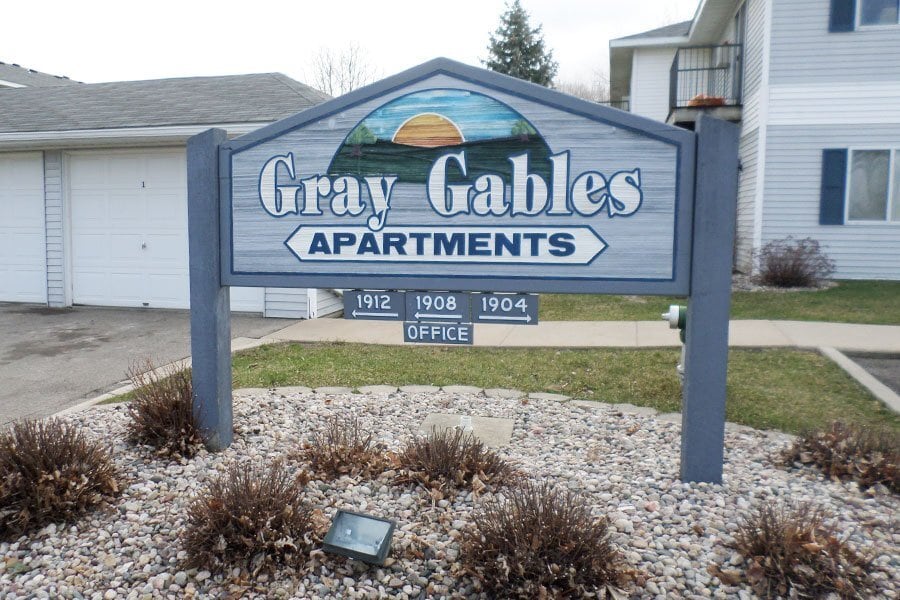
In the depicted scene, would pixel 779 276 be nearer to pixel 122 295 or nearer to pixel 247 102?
pixel 247 102

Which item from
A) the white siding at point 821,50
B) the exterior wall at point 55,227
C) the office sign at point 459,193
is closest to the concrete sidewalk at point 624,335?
the office sign at point 459,193

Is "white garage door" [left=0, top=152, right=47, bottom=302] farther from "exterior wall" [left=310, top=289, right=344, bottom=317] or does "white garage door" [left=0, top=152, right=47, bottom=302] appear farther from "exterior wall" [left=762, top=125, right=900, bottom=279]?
"exterior wall" [left=762, top=125, right=900, bottom=279]

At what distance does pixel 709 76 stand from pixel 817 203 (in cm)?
619

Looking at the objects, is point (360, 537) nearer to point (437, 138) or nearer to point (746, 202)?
point (437, 138)

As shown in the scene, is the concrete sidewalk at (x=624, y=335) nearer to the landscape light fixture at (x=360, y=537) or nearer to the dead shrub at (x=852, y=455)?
the dead shrub at (x=852, y=455)

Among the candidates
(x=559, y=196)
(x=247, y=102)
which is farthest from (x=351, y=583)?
(x=247, y=102)

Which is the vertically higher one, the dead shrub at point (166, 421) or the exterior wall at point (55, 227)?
the exterior wall at point (55, 227)

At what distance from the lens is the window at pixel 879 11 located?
12.3 m

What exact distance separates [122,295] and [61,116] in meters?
3.03

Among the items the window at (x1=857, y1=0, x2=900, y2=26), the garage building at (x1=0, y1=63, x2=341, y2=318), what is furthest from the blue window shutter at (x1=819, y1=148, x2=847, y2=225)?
the garage building at (x1=0, y1=63, x2=341, y2=318)

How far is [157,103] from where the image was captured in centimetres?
1155

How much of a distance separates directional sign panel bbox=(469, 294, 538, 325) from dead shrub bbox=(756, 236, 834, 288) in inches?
372

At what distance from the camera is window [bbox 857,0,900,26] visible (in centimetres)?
1228

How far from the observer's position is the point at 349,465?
149 inches
